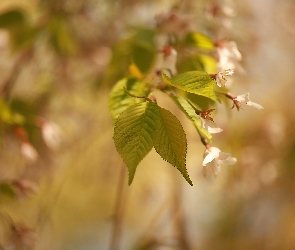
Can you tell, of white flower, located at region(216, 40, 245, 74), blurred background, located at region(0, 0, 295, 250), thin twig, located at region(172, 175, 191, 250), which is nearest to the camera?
white flower, located at region(216, 40, 245, 74)

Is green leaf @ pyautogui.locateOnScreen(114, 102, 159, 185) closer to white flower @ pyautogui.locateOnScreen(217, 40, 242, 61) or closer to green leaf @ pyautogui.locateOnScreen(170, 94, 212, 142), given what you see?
green leaf @ pyautogui.locateOnScreen(170, 94, 212, 142)

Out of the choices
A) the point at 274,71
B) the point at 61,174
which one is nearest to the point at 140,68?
the point at 61,174

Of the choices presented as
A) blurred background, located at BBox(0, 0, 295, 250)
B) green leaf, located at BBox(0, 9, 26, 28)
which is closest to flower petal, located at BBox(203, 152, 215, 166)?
blurred background, located at BBox(0, 0, 295, 250)

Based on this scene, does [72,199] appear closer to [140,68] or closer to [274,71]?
[274,71]

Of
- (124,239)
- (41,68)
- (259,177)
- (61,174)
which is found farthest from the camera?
(124,239)

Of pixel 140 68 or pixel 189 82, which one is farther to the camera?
pixel 140 68

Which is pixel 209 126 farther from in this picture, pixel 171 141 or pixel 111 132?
pixel 111 132

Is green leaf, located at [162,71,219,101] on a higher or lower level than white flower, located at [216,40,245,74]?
lower

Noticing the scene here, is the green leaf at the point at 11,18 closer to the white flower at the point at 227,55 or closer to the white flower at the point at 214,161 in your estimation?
the white flower at the point at 227,55
